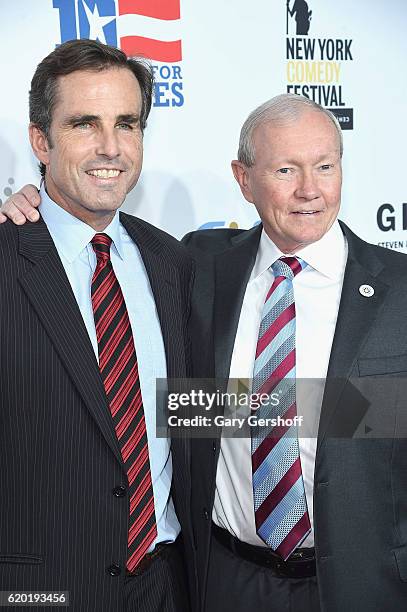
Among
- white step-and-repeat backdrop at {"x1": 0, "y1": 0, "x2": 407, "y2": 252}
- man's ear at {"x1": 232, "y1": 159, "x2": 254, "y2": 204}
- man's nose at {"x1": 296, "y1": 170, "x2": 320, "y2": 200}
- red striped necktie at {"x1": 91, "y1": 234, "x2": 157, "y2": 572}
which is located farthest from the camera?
white step-and-repeat backdrop at {"x1": 0, "y1": 0, "x2": 407, "y2": 252}

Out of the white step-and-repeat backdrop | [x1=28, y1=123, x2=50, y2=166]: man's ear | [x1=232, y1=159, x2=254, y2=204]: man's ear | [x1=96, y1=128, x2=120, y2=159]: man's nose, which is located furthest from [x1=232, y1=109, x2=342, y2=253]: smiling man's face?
the white step-and-repeat backdrop

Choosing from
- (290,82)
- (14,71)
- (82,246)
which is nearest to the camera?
(82,246)

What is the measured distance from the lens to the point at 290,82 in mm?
3432

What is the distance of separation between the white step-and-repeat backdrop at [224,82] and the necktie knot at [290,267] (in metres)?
0.95

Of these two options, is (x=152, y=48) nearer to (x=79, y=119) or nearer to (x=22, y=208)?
(x=79, y=119)

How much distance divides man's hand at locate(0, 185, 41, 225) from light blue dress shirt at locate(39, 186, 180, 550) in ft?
0.09

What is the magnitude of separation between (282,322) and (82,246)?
0.60 metres

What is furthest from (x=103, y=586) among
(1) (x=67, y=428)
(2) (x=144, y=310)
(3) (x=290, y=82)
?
(3) (x=290, y=82)

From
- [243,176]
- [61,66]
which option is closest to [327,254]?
[243,176]

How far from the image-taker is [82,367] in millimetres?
2090

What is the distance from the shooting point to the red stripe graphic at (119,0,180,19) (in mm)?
3111

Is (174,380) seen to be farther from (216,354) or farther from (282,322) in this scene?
(282,322)

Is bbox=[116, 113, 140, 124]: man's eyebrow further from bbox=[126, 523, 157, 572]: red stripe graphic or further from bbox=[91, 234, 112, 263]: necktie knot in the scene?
bbox=[126, 523, 157, 572]: red stripe graphic

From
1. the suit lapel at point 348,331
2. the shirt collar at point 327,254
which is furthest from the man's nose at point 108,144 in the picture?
the suit lapel at point 348,331
